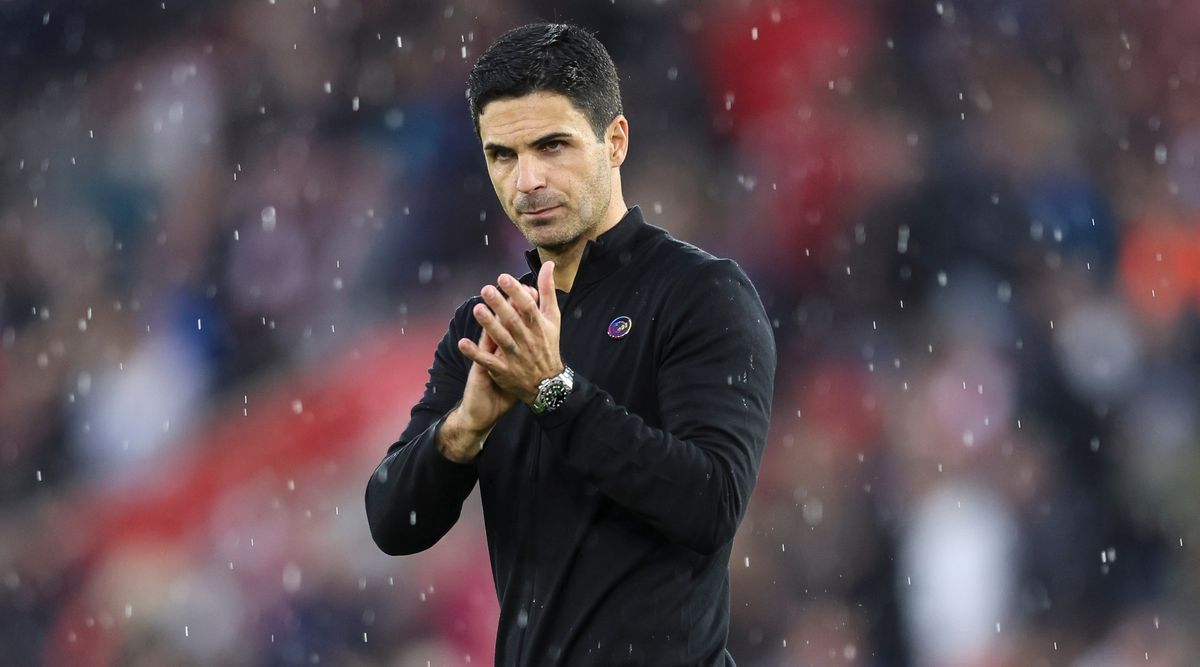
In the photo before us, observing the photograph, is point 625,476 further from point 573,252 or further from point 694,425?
point 573,252

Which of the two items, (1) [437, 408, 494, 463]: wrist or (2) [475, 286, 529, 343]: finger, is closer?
(2) [475, 286, 529, 343]: finger

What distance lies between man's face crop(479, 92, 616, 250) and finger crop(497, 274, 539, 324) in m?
0.28

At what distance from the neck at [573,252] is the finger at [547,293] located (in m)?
0.31

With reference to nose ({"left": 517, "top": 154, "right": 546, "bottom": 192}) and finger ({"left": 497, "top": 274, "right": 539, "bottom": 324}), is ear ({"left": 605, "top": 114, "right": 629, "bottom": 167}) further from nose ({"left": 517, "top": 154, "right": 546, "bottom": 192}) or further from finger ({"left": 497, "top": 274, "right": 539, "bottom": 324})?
finger ({"left": 497, "top": 274, "right": 539, "bottom": 324})

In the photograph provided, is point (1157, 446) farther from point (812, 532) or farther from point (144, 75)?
point (144, 75)

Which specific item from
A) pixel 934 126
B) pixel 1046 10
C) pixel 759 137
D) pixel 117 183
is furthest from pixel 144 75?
pixel 1046 10

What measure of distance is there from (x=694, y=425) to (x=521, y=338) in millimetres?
247

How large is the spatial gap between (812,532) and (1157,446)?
1397 mm

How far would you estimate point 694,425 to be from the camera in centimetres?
170

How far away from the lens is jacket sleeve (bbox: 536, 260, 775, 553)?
162 cm

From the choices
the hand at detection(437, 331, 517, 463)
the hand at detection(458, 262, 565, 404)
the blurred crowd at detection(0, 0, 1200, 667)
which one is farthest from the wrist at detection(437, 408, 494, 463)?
the blurred crowd at detection(0, 0, 1200, 667)

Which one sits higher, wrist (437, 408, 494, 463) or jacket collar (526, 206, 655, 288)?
jacket collar (526, 206, 655, 288)

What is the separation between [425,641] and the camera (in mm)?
5082

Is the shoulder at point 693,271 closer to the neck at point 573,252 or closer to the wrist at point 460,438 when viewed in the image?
the neck at point 573,252
